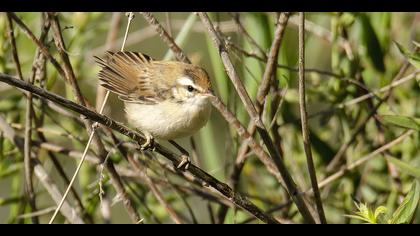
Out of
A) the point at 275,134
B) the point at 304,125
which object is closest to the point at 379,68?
the point at 275,134

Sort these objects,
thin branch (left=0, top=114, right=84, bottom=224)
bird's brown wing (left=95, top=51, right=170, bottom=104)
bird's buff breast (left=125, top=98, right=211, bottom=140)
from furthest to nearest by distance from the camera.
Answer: bird's brown wing (left=95, top=51, right=170, bottom=104)
bird's buff breast (left=125, top=98, right=211, bottom=140)
thin branch (left=0, top=114, right=84, bottom=224)

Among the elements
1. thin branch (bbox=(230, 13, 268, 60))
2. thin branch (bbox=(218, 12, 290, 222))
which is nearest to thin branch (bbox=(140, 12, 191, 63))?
thin branch (bbox=(230, 13, 268, 60))

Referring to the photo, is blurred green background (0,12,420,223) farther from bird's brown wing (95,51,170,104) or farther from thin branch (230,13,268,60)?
bird's brown wing (95,51,170,104)

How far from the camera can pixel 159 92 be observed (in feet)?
12.9

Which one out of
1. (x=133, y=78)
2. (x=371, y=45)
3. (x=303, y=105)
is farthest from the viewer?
(x=371, y=45)

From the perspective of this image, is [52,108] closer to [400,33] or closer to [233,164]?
[233,164]

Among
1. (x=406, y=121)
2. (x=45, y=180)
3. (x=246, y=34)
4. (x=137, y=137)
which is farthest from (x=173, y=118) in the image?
(x=406, y=121)

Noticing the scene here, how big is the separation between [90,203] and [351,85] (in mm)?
1544

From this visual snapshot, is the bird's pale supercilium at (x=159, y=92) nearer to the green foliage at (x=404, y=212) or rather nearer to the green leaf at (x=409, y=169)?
the green leaf at (x=409, y=169)

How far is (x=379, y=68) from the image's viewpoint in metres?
4.21

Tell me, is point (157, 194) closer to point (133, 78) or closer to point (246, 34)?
point (133, 78)

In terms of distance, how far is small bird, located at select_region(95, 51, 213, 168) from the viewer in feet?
→ 12.1

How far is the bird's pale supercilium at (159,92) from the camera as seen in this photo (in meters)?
3.68

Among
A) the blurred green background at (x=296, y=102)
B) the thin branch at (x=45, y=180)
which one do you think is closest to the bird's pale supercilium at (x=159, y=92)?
the blurred green background at (x=296, y=102)
